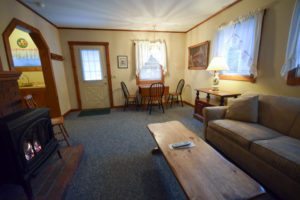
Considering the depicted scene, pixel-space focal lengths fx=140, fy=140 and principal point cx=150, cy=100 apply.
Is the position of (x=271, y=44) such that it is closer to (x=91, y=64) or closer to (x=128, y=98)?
(x=128, y=98)

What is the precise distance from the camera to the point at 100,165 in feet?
6.28

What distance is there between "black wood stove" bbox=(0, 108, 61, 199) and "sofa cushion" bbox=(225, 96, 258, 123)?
2.58m

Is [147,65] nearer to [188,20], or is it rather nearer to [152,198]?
[188,20]

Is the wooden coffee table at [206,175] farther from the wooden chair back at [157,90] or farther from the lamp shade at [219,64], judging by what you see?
the wooden chair back at [157,90]

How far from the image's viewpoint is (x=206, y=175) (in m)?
1.09

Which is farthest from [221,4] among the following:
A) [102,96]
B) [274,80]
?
[102,96]

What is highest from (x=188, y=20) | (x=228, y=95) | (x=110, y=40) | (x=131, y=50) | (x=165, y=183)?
(x=188, y=20)

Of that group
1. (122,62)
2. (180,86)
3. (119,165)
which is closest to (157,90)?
→ (180,86)

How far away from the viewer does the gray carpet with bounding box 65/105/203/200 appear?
1.48 meters

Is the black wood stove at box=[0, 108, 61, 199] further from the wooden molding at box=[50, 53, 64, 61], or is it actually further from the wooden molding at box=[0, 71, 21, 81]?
the wooden molding at box=[50, 53, 64, 61]

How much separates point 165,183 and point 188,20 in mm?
3785

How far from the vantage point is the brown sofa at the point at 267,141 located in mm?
1254

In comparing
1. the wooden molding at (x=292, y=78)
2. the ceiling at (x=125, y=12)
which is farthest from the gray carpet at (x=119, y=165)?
the ceiling at (x=125, y=12)

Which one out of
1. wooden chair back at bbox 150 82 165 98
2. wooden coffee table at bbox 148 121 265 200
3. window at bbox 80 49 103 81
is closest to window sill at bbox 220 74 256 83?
wooden chair back at bbox 150 82 165 98
